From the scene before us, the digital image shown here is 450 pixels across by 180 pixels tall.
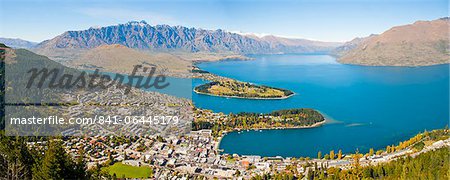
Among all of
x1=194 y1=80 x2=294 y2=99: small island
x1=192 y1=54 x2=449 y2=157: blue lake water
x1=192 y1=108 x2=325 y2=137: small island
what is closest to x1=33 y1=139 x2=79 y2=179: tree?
x1=192 y1=54 x2=449 y2=157: blue lake water

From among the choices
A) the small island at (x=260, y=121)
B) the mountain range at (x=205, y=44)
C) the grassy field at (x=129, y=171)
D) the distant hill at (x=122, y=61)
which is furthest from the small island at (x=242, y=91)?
the mountain range at (x=205, y=44)

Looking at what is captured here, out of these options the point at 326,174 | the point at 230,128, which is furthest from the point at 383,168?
the point at 230,128

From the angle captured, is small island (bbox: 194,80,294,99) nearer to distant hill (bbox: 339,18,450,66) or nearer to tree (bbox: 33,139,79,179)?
tree (bbox: 33,139,79,179)

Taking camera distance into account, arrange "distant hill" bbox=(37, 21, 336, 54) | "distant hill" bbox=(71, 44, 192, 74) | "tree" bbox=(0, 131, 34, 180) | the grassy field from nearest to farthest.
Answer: "tree" bbox=(0, 131, 34, 180) < the grassy field < "distant hill" bbox=(71, 44, 192, 74) < "distant hill" bbox=(37, 21, 336, 54)

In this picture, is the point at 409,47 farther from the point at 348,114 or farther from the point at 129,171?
the point at 129,171

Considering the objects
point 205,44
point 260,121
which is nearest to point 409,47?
point 260,121

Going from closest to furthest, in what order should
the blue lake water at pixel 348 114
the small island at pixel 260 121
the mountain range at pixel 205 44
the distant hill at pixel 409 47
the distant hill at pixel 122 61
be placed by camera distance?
the blue lake water at pixel 348 114
the small island at pixel 260 121
the distant hill at pixel 122 61
the mountain range at pixel 205 44
the distant hill at pixel 409 47

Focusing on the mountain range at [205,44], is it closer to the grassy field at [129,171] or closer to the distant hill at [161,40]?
the distant hill at [161,40]
